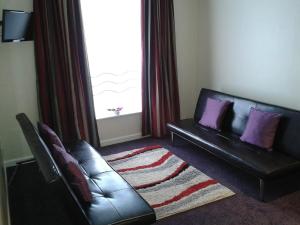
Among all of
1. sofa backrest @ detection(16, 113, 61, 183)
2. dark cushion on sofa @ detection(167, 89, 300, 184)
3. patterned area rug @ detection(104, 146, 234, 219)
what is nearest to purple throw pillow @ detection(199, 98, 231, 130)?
dark cushion on sofa @ detection(167, 89, 300, 184)

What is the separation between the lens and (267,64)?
345 centimetres

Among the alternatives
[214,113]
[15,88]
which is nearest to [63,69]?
[15,88]

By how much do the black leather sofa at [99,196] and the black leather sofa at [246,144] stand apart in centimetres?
113

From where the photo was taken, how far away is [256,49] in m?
3.56

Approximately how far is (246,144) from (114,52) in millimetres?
2117

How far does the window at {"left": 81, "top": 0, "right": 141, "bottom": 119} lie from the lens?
390 centimetres

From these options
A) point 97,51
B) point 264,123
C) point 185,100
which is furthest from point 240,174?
point 97,51

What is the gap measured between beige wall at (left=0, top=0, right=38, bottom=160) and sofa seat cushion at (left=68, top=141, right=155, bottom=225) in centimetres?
131

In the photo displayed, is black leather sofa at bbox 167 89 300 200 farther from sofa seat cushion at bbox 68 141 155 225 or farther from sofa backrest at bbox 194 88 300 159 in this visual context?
sofa seat cushion at bbox 68 141 155 225

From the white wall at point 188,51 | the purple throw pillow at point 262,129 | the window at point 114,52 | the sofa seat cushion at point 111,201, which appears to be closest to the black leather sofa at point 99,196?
the sofa seat cushion at point 111,201

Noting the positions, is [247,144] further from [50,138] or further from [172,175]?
[50,138]

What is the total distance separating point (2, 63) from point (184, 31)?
2489mm

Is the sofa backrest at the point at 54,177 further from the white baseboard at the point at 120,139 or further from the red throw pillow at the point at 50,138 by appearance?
the white baseboard at the point at 120,139

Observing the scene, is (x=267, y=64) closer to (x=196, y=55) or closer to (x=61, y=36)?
(x=196, y=55)
